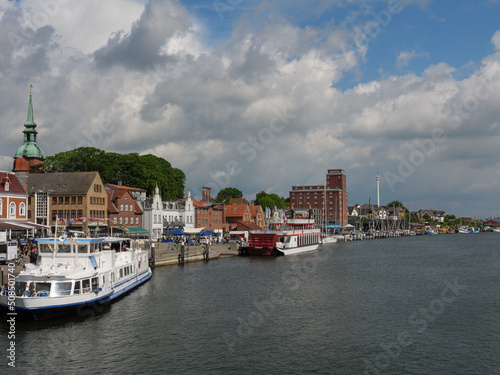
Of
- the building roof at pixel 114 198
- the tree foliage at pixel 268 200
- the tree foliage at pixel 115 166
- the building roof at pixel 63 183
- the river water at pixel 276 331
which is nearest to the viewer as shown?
the river water at pixel 276 331

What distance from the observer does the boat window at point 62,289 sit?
31.3m

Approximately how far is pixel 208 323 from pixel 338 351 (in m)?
9.72

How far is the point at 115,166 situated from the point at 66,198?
82.9ft

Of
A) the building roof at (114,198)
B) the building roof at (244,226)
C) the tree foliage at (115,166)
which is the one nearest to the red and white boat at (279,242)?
the building roof at (244,226)

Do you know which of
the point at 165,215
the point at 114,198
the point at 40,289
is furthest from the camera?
the point at 165,215

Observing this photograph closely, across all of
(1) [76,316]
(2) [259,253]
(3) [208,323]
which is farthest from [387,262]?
(1) [76,316]

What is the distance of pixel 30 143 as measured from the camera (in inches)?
4513

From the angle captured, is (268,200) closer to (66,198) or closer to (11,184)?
(66,198)


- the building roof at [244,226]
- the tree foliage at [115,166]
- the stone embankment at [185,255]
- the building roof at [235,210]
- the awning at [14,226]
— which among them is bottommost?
the stone embankment at [185,255]

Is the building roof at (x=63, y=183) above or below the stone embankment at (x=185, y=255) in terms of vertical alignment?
above

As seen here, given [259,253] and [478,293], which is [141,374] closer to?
[478,293]

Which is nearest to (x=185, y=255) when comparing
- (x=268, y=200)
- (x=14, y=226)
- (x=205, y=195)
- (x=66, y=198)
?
(x=14, y=226)

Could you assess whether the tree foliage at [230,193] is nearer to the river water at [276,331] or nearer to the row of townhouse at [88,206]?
the row of townhouse at [88,206]

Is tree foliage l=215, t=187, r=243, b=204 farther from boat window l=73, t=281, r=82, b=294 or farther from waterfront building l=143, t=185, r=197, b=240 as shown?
boat window l=73, t=281, r=82, b=294
